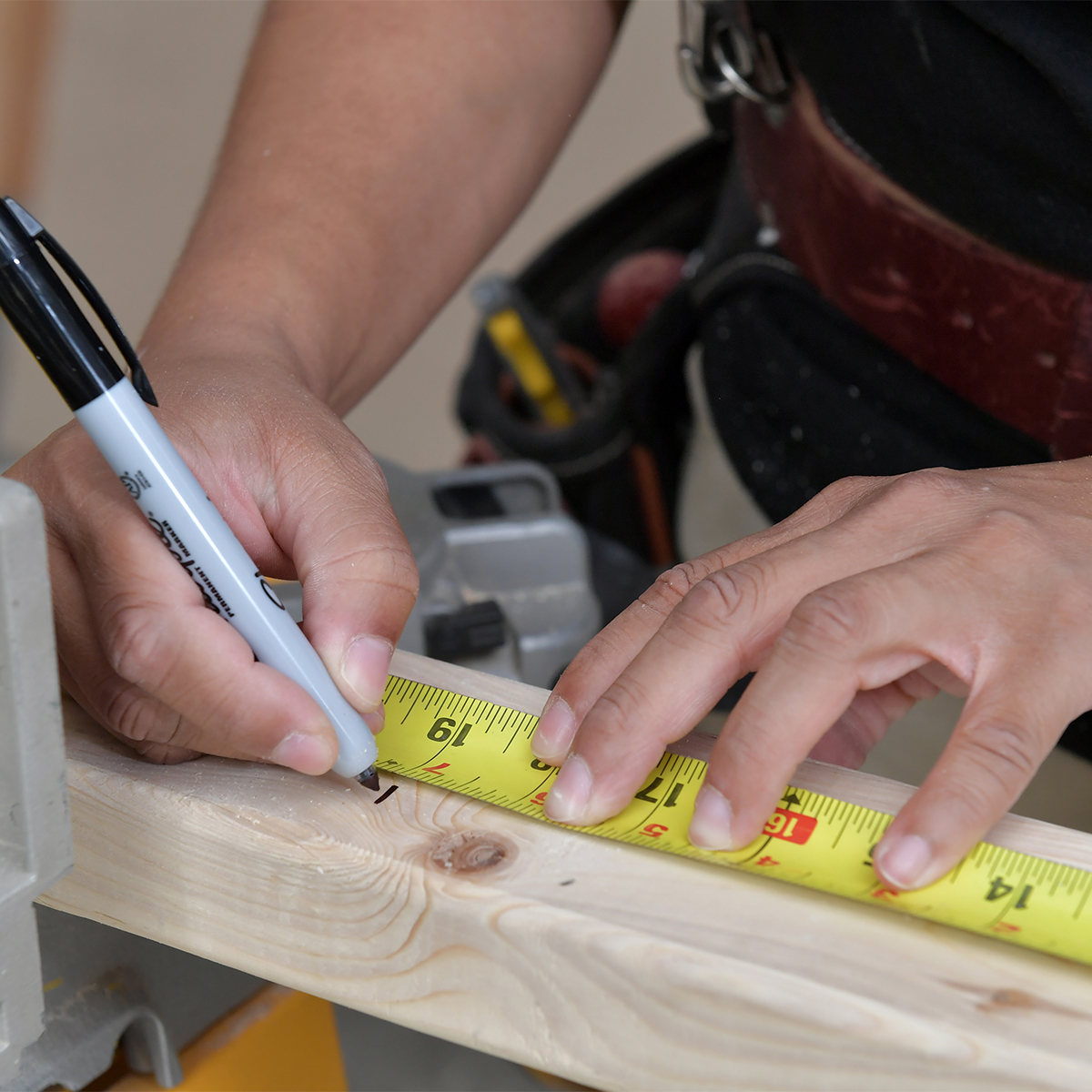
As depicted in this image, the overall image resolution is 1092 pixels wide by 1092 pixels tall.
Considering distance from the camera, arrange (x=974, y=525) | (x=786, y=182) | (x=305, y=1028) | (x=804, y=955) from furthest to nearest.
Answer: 1. (x=786, y=182)
2. (x=305, y=1028)
3. (x=974, y=525)
4. (x=804, y=955)

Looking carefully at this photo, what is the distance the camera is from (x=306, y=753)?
0.53 meters

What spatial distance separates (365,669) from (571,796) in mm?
127

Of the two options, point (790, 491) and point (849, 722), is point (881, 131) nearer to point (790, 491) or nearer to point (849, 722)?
point (790, 491)

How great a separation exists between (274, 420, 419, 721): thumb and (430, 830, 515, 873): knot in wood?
0.09 meters

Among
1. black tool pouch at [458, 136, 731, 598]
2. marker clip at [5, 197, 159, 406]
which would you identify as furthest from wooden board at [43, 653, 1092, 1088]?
black tool pouch at [458, 136, 731, 598]

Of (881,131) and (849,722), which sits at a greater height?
(881,131)

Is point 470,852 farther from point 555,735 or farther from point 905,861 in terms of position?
point 905,861

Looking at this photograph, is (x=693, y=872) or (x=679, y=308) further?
(x=679, y=308)

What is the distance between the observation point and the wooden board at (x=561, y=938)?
0.43m

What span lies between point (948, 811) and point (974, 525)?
167 millimetres

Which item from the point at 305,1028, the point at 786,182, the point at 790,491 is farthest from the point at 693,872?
the point at 786,182

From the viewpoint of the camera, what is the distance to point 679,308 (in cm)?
116

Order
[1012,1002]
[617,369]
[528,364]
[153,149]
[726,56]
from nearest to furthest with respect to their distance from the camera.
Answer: [1012,1002] < [726,56] < [617,369] < [528,364] < [153,149]

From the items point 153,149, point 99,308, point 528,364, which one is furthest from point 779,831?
point 153,149
